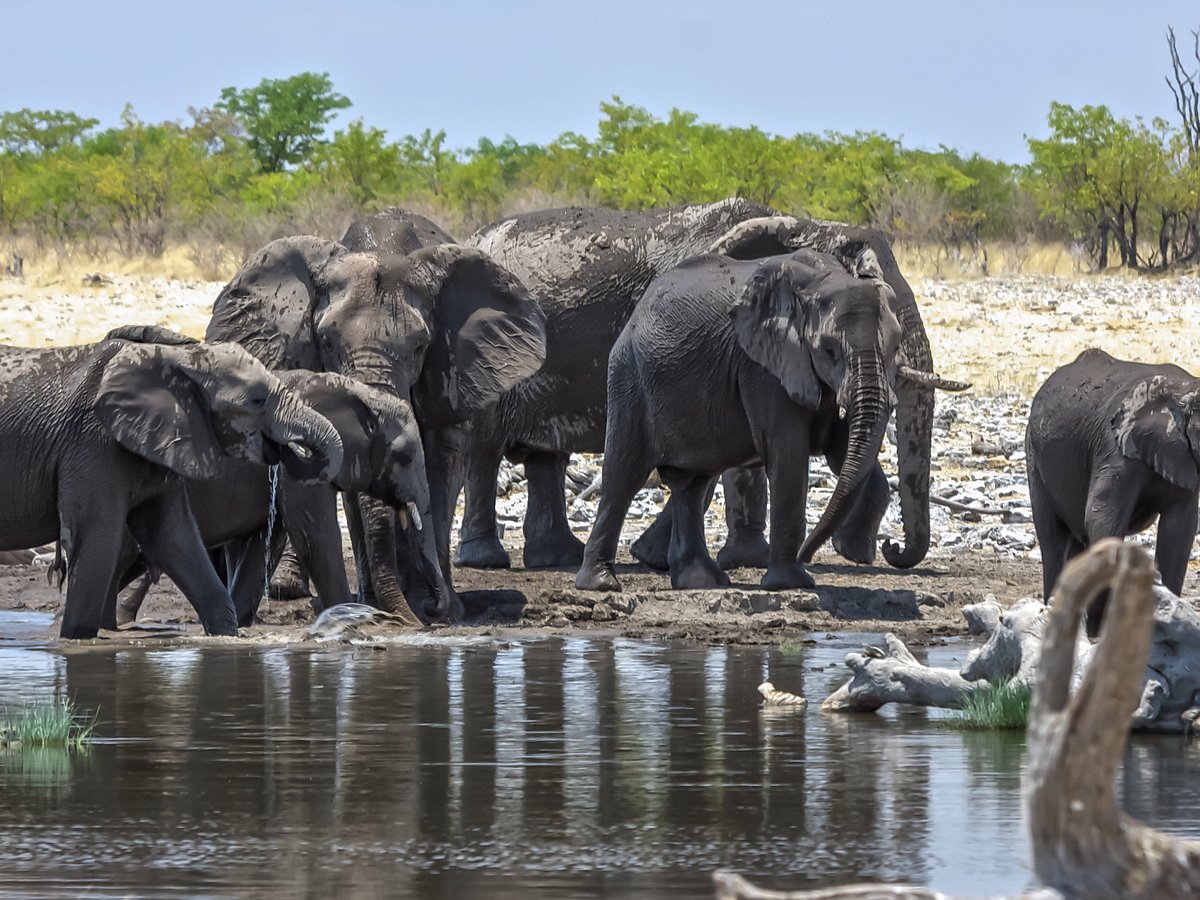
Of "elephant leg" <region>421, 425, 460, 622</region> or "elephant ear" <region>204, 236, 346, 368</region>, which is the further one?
"elephant ear" <region>204, 236, 346, 368</region>

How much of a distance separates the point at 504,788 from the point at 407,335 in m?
7.03

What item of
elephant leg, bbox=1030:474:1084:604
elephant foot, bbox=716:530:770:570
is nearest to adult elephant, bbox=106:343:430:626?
elephant leg, bbox=1030:474:1084:604

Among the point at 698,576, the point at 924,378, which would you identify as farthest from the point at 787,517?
the point at 924,378

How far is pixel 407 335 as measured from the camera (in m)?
13.8

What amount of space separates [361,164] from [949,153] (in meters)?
18.5

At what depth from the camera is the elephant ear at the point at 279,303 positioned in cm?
1407

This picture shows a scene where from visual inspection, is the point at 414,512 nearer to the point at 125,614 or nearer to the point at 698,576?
the point at 125,614

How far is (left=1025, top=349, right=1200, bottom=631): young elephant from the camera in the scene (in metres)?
12.1

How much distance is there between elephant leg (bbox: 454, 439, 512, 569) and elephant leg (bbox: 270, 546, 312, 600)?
8.19 ft

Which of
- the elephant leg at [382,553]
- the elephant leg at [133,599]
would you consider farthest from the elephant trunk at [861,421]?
the elephant leg at [133,599]

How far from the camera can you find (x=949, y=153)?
60.8 m

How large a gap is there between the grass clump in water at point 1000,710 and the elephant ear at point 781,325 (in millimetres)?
5867

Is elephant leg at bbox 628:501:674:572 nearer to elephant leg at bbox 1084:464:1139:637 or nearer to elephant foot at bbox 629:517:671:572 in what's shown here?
elephant foot at bbox 629:517:671:572

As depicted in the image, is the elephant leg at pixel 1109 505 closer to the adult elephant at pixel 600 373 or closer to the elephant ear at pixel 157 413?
the adult elephant at pixel 600 373
